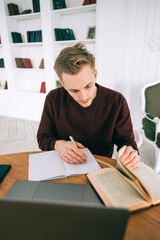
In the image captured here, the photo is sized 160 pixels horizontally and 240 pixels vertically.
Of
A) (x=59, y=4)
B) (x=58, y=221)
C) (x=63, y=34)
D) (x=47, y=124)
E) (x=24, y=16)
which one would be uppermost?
(x=59, y=4)

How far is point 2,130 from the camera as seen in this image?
3.01 m

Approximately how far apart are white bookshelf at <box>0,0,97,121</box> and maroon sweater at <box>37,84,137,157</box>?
1.87 m

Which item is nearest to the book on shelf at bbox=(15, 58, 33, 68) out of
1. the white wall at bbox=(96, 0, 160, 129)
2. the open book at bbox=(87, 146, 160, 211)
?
the white wall at bbox=(96, 0, 160, 129)

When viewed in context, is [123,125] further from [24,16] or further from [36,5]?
[24,16]

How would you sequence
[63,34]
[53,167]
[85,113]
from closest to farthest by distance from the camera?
1. [53,167]
2. [85,113]
3. [63,34]

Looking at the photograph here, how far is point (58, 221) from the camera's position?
9.4 inches

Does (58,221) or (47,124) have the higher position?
(58,221)

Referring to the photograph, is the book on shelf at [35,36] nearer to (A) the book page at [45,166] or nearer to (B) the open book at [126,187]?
(A) the book page at [45,166]

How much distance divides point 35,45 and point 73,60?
287 centimetres

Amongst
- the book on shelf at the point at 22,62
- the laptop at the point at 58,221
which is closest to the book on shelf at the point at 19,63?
the book on shelf at the point at 22,62

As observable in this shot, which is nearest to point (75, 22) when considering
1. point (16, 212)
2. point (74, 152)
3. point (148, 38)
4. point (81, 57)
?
point (148, 38)

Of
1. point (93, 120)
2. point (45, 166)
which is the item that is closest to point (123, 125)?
point (93, 120)

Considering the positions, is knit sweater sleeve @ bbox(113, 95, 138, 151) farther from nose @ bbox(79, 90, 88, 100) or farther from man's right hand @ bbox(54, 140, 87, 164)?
man's right hand @ bbox(54, 140, 87, 164)

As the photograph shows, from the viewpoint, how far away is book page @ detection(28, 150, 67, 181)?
0.66 meters
